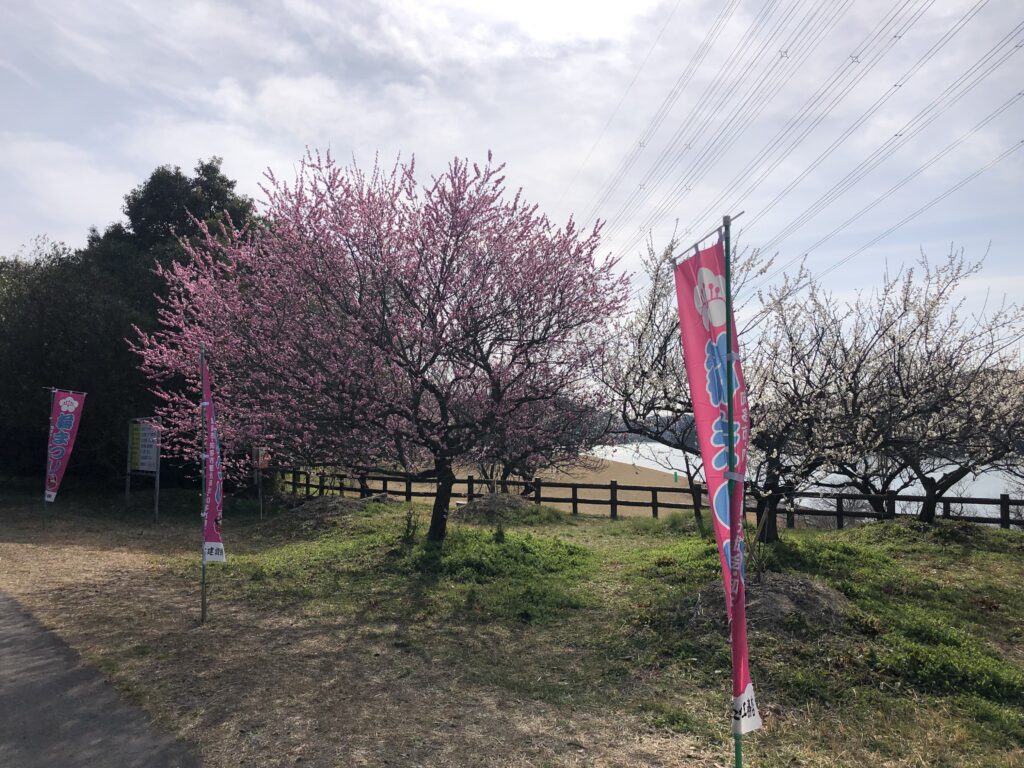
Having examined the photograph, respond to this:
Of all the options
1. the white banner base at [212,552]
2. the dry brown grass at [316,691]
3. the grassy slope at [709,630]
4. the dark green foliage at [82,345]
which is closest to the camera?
the dry brown grass at [316,691]

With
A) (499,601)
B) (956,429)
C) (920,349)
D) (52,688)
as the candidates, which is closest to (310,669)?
(52,688)

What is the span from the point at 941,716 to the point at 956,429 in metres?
6.76

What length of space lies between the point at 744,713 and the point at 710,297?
94.4 inches

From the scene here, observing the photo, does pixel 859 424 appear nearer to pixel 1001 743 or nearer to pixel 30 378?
pixel 1001 743

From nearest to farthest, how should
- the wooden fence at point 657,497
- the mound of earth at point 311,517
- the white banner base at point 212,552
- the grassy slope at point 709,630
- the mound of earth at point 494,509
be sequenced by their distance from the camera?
the grassy slope at point 709,630 < the white banner base at point 212,552 < the wooden fence at point 657,497 < the mound of earth at point 311,517 < the mound of earth at point 494,509

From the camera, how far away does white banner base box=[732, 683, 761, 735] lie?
3613mm

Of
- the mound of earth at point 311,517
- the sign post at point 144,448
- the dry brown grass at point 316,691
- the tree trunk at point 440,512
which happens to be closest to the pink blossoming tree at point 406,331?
the tree trunk at point 440,512

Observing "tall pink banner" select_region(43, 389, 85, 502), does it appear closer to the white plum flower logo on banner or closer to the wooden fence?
the wooden fence

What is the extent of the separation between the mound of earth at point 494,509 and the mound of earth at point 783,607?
30.9ft

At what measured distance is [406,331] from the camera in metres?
9.72

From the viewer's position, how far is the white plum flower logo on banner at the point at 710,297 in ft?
12.7

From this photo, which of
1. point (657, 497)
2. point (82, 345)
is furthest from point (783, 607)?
point (82, 345)

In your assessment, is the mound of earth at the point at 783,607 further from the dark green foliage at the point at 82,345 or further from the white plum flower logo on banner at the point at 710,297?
the dark green foliage at the point at 82,345

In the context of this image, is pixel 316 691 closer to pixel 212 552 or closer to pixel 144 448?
pixel 212 552
